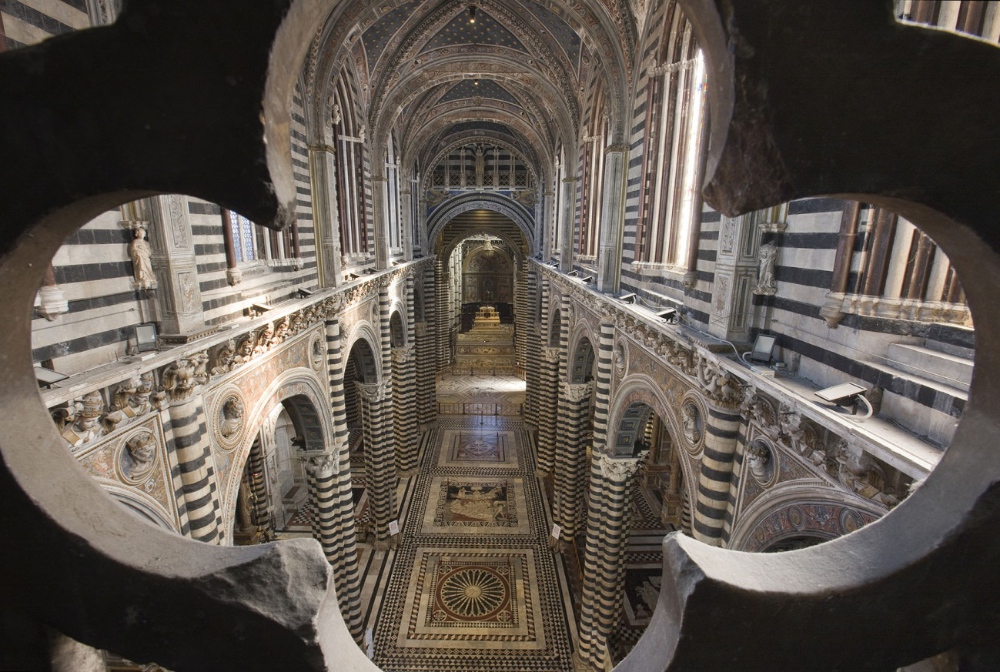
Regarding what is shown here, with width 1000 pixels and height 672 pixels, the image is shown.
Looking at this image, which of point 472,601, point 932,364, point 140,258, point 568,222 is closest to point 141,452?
point 140,258

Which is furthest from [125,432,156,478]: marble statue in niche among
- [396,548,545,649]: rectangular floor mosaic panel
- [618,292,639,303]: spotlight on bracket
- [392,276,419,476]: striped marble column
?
[392,276,419,476]: striped marble column

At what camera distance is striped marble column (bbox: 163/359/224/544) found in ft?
15.2

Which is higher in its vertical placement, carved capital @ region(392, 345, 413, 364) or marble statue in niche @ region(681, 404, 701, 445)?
marble statue in niche @ region(681, 404, 701, 445)

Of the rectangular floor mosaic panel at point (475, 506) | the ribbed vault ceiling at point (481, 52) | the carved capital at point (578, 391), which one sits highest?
the ribbed vault ceiling at point (481, 52)

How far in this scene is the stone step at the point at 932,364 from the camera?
288 centimetres

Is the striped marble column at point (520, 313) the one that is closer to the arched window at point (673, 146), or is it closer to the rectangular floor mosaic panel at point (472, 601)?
the rectangular floor mosaic panel at point (472, 601)

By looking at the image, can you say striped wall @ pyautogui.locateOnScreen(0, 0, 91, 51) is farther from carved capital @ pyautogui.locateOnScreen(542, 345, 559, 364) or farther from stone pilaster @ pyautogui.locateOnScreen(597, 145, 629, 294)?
carved capital @ pyautogui.locateOnScreen(542, 345, 559, 364)

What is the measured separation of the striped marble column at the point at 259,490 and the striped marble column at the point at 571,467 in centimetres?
766

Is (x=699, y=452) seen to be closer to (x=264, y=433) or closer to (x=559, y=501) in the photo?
(x=559, y=501)

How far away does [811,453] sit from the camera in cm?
370

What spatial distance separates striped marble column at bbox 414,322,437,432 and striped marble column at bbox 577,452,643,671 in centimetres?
1152

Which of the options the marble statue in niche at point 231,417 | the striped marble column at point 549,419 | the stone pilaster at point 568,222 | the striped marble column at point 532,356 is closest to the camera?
the marble statue in niche at point 231,417

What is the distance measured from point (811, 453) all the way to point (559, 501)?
33.8 ft

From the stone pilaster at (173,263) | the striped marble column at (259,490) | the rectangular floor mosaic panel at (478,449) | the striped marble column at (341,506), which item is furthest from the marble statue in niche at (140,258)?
the rectangular floor mosaic panel at (478,449)
